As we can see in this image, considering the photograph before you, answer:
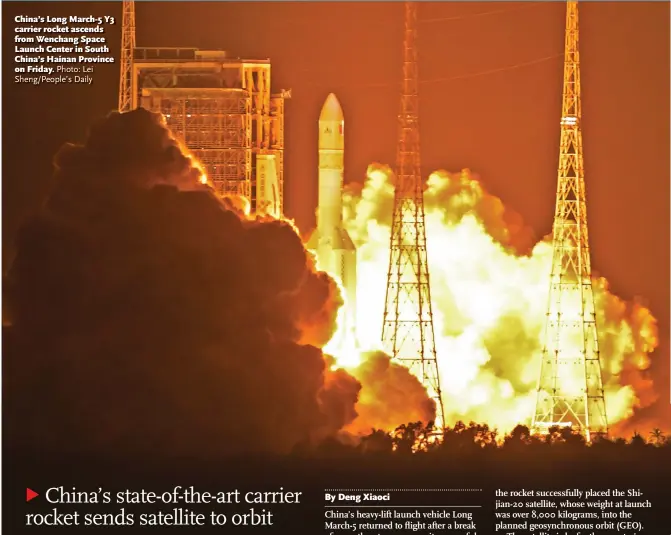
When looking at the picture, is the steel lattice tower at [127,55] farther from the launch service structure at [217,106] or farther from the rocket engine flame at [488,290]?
the rocket engine flame at [488,290]

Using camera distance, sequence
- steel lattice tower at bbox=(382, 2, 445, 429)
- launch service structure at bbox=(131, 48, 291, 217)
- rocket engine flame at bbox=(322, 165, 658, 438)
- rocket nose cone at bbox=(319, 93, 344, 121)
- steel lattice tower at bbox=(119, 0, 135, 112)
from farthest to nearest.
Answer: rocket engine flame at bbox=(322, 165, 658, 438)
rocket nose cone at bbox=(319, 93, 344, 121)
steel lattice tower at bbox=(382, 2, 445, 429)
launch service structure at bbox=(131, 48, 291, 217)
steel lattice tower at bbox=(119, 0, 135, 112)

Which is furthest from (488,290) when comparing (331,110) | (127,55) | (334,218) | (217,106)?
(127,55)

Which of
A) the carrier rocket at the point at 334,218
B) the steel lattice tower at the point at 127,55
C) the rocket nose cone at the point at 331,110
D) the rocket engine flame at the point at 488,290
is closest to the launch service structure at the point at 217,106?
the steel lattice tower at the point at 127,55

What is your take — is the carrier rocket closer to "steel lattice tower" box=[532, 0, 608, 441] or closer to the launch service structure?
the launch service structure

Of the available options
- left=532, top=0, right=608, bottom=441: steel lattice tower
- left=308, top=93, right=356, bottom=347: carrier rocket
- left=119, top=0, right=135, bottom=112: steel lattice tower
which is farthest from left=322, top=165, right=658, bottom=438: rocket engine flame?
left=119, top=0, right=135, bottom=112: steel lattice tower

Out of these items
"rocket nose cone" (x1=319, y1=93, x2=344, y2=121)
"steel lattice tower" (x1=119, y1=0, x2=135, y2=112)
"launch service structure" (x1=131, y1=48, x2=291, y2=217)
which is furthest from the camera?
"rocket nose cone" (x1=319, y1=93, x2=344, y2=121)

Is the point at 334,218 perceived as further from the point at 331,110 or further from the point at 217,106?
the point at 217,106

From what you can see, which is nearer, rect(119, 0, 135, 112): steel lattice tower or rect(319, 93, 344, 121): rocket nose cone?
rect(119, 0, 135, 112): steel lattice tower

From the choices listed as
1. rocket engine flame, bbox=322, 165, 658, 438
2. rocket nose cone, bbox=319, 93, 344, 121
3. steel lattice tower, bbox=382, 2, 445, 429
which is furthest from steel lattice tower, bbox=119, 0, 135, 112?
rocket engine flame, bbox=322, 165, 658, 438

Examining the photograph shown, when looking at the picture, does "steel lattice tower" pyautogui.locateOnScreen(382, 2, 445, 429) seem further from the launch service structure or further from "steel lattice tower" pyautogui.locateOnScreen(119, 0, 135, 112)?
"steel lattice tower" pyautogui.locateOnScreen(119, 0, 135, 112)

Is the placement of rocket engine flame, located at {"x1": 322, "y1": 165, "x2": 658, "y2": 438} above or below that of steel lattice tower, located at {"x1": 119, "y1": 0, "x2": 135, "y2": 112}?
below
